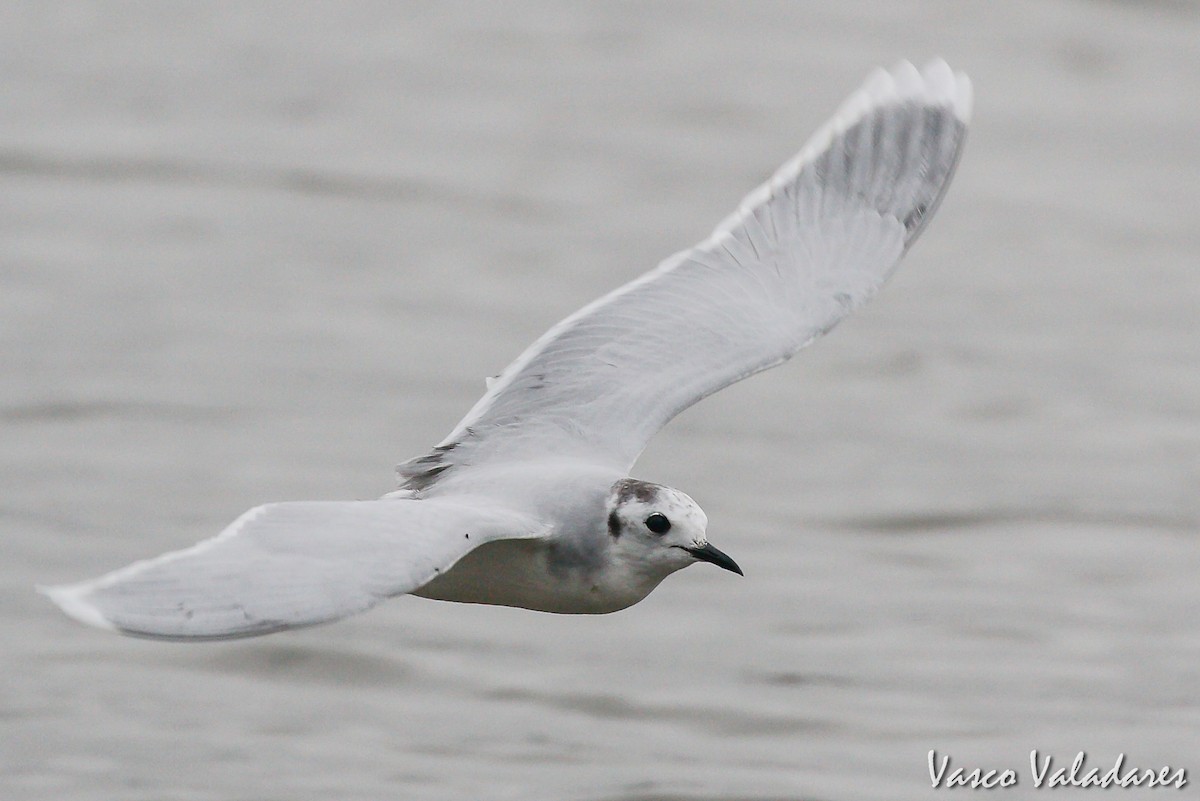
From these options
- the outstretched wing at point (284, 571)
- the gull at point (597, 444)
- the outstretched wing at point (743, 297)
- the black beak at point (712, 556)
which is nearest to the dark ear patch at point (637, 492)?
the gull at point (597, 444)

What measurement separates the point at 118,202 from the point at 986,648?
6.44 metres

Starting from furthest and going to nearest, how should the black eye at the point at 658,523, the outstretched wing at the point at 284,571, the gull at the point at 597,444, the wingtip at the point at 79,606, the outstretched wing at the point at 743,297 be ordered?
the outstretched wing at the point at 743,297, the black eye at the point at 658,523, the gull at the point at 597,444, the outstretched wing at the point at 284,571, the wingtip at the point at 79,606

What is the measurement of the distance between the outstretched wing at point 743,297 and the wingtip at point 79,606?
1.87 m

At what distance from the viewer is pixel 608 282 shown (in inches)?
527

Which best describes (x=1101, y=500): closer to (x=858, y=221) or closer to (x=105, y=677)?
(x=858, y=221)

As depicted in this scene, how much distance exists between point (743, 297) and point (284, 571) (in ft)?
8.77

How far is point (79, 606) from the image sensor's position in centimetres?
574

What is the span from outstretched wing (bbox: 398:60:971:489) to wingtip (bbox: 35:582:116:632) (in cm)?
187

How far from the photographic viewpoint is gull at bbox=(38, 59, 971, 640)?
606 cm

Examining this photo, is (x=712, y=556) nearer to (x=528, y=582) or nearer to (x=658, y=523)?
(x=658, y=523)

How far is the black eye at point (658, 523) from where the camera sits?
23.7 ft
